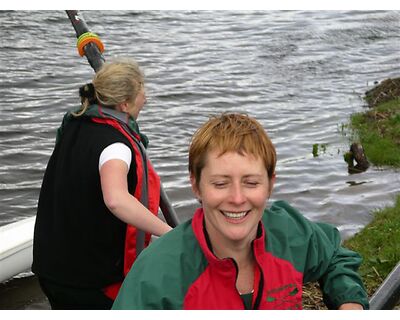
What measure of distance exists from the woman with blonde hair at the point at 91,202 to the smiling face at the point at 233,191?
1.06 metres

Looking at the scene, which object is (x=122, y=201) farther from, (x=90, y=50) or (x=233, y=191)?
(x=90, y=50)

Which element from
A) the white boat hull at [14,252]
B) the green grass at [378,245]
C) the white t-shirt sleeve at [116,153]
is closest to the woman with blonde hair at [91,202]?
the white t-shirt sleeve at [116,153]

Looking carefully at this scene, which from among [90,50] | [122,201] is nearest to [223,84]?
[90,50]

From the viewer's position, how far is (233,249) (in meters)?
2.41

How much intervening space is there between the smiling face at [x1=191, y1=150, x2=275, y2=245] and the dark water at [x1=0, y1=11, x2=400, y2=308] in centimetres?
475

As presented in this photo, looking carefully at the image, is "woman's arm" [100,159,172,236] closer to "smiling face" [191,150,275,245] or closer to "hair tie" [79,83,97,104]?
"hair tie" [79,83,97,104]

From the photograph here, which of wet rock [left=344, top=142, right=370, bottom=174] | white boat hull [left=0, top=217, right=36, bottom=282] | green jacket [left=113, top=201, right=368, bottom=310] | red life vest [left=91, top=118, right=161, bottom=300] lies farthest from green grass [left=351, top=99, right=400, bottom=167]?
green jacket [left=113, top=201, right=368, bottom=310]

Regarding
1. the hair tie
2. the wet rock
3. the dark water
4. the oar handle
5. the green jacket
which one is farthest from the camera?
the wet rock

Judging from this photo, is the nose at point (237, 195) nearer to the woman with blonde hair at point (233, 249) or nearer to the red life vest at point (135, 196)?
the woman with blonde hair at point (233, 249)

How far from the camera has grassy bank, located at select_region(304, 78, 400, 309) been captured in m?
5.16

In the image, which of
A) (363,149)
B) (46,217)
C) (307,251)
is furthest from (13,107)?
(307,251)

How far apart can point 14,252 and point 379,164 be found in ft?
14.3

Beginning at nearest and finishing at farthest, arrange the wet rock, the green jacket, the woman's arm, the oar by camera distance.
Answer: the green jacket → the woman's arm → the oar → the wet rock
